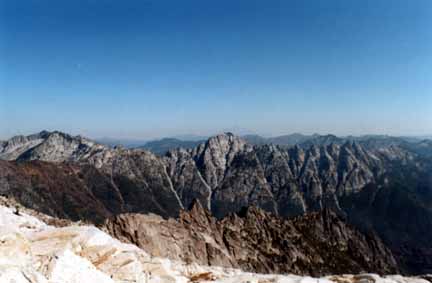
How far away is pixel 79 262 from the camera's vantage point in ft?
101

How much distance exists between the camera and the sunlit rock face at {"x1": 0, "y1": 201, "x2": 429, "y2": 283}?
28.4m

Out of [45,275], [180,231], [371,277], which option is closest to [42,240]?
[45,275]

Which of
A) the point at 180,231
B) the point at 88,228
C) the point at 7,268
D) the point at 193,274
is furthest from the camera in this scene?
the point at 180,231

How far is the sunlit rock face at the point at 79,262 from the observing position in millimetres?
28422

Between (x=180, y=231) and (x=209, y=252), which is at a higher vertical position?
(x=180, y=231)

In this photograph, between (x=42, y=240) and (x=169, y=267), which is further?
(x=169, y=267)

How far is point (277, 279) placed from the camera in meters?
42.1

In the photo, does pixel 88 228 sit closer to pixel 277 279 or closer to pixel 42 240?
pixel 42 240

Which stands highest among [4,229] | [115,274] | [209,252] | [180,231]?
[4,229]

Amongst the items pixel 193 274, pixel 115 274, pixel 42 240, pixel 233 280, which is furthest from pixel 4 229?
pixel 233 280

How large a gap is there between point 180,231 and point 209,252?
19.5 metres

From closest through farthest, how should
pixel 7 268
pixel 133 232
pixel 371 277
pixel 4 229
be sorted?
pixel 7 268 → pixel 4 229 → pixel 371 277 → pixel 133 232

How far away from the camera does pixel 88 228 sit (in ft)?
127

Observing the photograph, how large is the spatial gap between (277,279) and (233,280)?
5.15m
